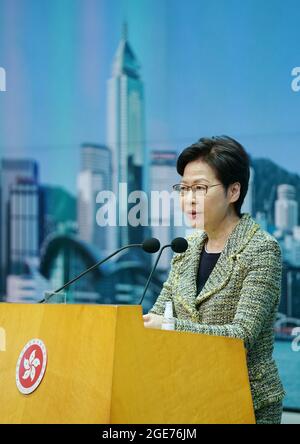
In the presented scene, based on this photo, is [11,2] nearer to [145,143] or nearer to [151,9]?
[151,9]

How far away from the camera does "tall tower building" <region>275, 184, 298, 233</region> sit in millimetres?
3775

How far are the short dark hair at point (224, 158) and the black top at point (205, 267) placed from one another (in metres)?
0.16

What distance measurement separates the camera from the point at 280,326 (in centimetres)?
376

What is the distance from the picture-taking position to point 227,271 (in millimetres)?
2209

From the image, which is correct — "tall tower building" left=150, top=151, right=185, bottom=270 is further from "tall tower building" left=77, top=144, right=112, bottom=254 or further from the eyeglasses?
the eyeglasses

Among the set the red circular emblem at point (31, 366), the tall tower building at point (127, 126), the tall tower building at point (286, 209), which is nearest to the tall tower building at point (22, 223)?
the tall tower building at point (127, 126)

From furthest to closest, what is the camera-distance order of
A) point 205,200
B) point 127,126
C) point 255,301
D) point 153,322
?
point 127,126 < point 205,200 < point 255,301 < point 153,322

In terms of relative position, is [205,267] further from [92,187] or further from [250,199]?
[92,187]

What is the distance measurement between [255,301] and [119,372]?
597mm

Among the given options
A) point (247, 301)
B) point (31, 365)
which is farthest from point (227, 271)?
point (31, 365)

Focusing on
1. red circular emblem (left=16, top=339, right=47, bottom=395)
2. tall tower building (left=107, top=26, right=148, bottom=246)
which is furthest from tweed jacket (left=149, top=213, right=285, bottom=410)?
tall tower building (left=107, top=26, right=148, bottom=246)

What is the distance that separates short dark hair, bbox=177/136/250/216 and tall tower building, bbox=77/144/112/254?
174 cm

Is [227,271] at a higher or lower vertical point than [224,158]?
lower
